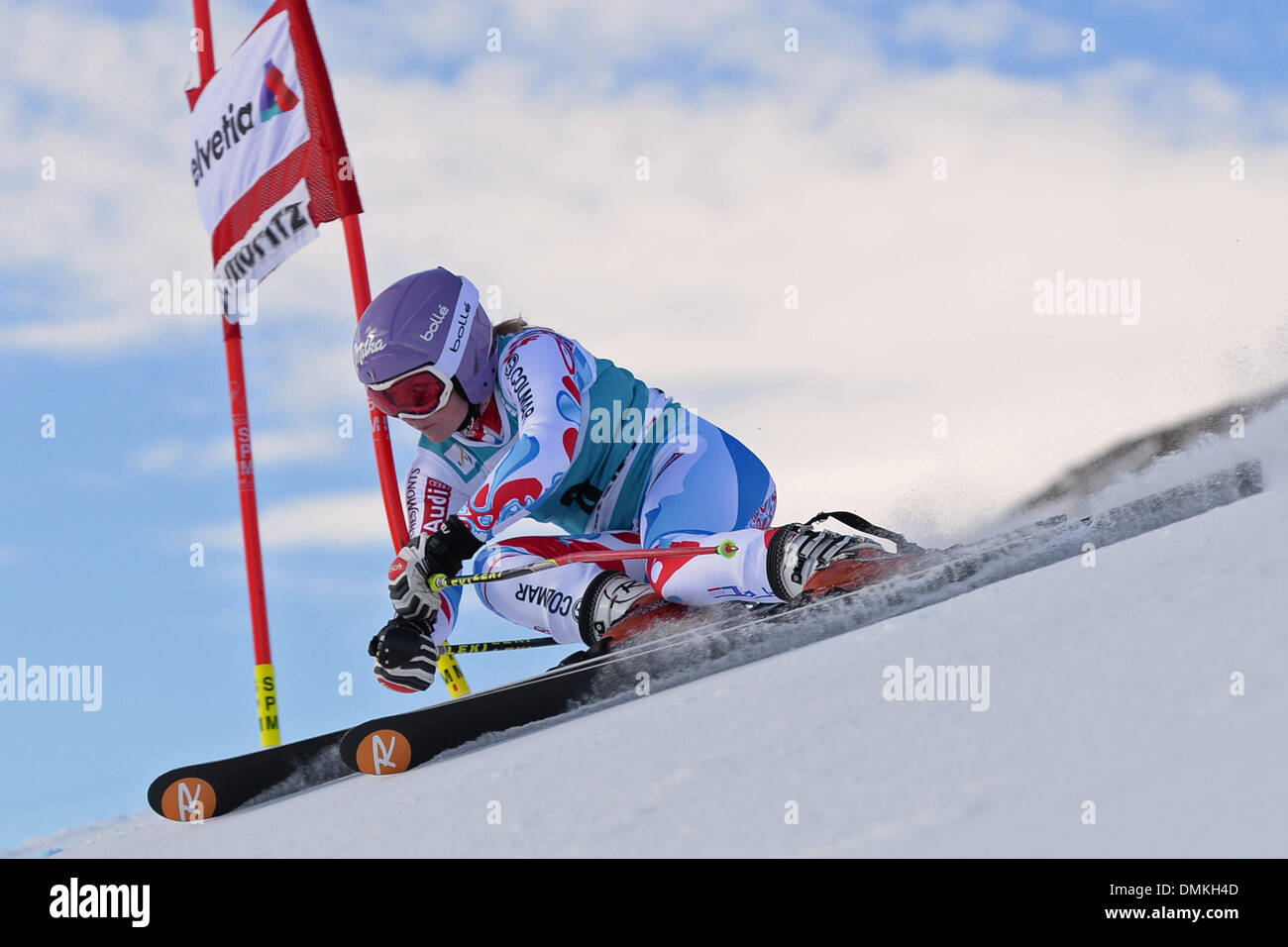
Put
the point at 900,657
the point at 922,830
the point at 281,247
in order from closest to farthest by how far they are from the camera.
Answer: the point at 922,830, the point at 900,657, the point at 281,247

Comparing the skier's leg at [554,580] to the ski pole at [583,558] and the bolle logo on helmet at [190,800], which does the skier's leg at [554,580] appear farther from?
the bolle logo on helmet at [190,800]

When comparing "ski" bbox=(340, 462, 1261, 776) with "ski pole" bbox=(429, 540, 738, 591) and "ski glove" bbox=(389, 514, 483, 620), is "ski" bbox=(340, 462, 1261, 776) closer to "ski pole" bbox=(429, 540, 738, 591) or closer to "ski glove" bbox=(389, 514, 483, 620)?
"ski pole" bbox=(429, 540, 738, 591)

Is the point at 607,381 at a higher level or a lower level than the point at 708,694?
higher

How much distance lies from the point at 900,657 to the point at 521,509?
159 centimetres

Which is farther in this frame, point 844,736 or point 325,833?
point 325,833

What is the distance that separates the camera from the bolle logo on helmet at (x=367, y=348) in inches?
167

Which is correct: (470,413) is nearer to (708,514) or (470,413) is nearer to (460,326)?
(460,326)

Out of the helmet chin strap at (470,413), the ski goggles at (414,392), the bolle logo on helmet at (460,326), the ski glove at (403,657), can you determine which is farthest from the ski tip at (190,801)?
the bolle logo on helmet at (460,326)

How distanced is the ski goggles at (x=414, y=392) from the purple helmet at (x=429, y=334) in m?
0.03

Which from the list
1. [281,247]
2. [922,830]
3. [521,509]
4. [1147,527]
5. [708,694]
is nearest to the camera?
[922,830]
